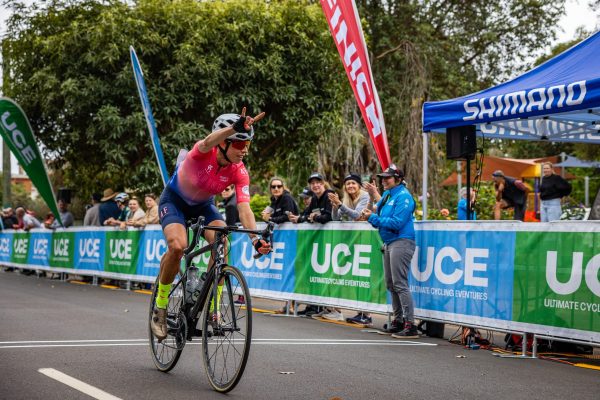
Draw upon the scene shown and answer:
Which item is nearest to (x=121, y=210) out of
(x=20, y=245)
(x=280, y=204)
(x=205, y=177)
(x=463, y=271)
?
(x=20, y=245)

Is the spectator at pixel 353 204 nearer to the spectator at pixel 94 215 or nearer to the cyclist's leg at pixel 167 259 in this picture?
the cyclist's leg at pixel 167 259

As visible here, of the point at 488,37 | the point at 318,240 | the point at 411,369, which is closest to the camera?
the point at 411,369

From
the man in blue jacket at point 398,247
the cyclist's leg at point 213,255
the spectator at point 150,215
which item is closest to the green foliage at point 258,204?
the spectator at point 150,215

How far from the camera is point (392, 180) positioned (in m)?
10.8

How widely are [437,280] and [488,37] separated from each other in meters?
21.2

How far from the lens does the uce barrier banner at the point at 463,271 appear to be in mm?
8734

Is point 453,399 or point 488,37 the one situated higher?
point 488,37

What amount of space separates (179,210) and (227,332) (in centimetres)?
133

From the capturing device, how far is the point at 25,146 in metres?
21.2

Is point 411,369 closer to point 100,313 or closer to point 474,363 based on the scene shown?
point 474,363

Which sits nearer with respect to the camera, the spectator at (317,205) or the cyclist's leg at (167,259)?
the cyclist's leg at (167,259)

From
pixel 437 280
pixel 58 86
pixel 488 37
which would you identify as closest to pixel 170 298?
pixel 437 280

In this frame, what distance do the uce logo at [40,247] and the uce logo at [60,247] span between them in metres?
0.67

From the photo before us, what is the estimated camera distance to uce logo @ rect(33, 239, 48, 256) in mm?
23109
